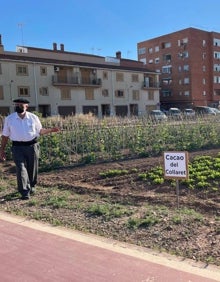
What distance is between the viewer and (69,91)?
164ft

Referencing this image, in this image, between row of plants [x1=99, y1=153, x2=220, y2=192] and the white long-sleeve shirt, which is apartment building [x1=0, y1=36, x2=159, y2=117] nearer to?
row of plants [x1=99, y1=153, x2=220, y2=192]

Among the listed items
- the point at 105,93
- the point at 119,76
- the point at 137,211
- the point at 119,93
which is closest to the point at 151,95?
the point at 119,93

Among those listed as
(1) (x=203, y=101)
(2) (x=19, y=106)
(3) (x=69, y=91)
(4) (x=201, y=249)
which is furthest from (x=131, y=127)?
(1) (x=203, y=101)

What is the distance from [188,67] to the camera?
69.4m

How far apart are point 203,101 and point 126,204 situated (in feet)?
223

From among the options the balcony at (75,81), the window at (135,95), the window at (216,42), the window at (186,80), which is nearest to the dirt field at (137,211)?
the balcony at (75,81)

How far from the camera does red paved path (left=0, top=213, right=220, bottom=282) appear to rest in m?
3.54

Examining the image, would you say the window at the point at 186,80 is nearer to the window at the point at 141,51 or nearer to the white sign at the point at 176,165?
the window at the point at 141,51

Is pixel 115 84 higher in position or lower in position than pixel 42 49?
lower

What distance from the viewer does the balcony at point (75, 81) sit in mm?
48200

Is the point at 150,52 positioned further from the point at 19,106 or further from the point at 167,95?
the point at 19,106

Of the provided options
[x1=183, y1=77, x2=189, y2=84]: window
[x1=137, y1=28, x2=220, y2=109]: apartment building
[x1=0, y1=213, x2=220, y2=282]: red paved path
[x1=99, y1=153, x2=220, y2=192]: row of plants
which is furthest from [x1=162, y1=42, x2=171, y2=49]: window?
[x1=0, y1=213, x2=220, y2=282]: red paved path

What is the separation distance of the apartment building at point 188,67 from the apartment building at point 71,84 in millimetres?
10962

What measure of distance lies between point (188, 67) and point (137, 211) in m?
67.2
